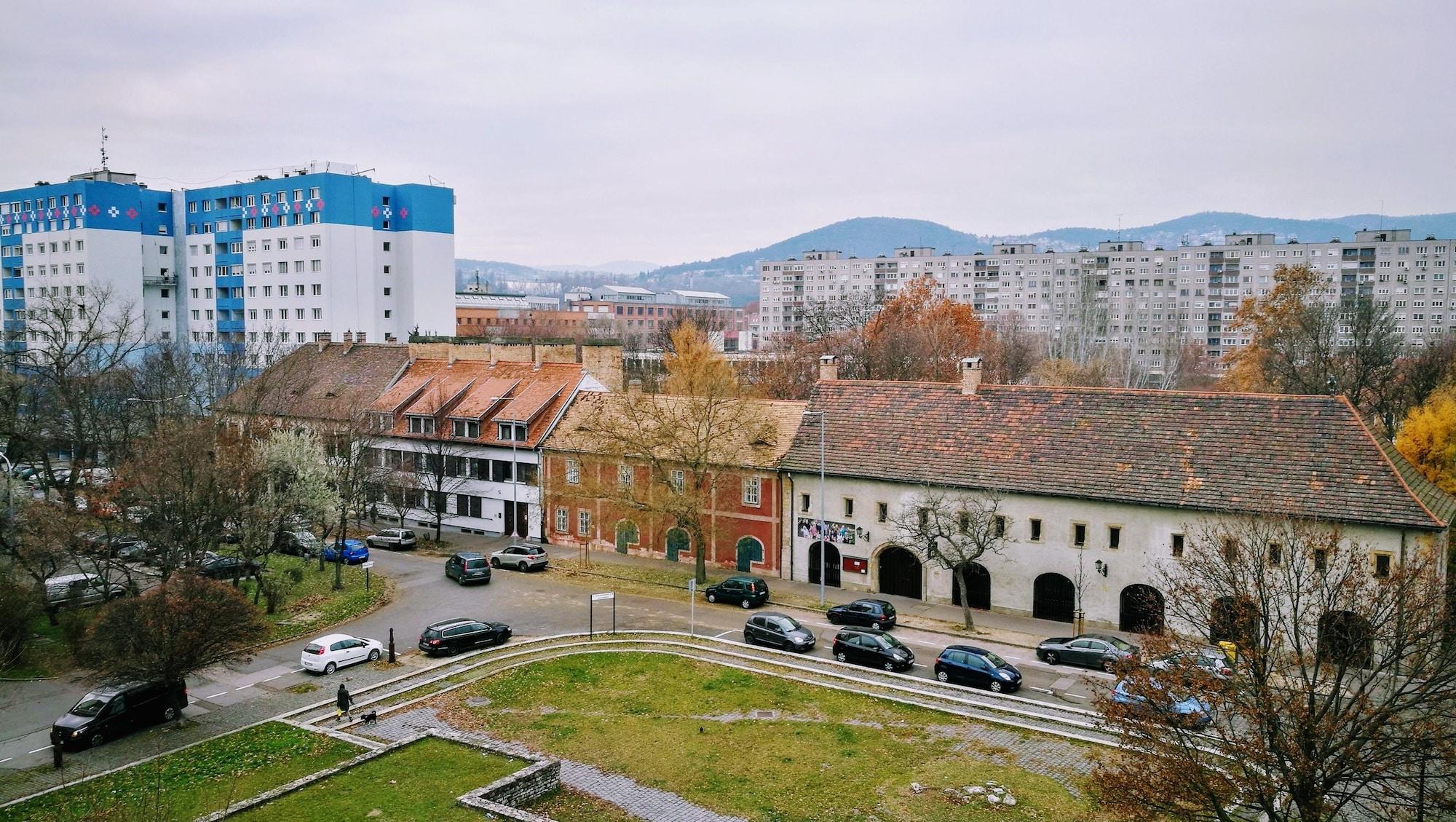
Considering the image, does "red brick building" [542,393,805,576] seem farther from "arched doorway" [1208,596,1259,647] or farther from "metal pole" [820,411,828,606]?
"arched doorway" [1208,596,1259,647]

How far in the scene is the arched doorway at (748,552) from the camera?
4775cm

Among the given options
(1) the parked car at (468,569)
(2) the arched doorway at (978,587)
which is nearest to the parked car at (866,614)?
(2) the arched doorway at (978,587)

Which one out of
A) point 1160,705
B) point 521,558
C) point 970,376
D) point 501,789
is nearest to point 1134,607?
point 970,376

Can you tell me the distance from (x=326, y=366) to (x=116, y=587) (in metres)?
32.2

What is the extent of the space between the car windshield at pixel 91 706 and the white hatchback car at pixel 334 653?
6548mm

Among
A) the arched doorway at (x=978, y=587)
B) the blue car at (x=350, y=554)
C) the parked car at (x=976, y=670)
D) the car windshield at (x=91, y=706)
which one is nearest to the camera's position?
the car windshield at (x=91, y=706)

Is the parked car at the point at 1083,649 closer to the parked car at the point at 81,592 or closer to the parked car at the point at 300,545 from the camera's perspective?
the parked car at the point at 81,592

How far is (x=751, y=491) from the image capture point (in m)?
47.6

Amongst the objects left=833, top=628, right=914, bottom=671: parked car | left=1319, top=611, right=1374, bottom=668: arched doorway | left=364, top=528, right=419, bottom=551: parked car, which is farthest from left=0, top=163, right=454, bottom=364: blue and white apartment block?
left=1319, top=611, right=1374, bottom=668: arched doorway

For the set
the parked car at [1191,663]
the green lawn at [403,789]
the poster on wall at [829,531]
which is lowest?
the green lawn at [403,789]

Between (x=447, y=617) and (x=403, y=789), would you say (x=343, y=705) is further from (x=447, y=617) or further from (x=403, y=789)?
(x=447, y=617)

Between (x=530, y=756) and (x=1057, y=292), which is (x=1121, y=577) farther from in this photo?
(x=1057, y=292)

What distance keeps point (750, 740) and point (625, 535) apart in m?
27.1

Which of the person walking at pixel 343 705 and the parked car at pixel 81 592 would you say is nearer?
the person walking at pixel 343 705
